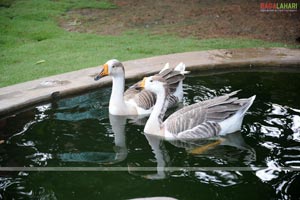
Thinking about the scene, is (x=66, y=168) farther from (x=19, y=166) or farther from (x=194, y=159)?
(x=194, y=159)

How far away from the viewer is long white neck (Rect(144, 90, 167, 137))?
574 cm

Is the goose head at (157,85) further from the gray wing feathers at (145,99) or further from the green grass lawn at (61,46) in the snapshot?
the green grass lawn at (61,46)

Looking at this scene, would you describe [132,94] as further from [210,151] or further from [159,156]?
[210,151]

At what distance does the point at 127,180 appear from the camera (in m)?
4.65

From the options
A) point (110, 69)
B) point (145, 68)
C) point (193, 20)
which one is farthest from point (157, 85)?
point (193, 20)

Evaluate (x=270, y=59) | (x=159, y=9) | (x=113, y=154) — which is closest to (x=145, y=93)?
(x=113, y=154)

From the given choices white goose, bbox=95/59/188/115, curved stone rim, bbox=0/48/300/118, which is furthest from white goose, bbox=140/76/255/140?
curved stone rim, bbox=0/48/300/118

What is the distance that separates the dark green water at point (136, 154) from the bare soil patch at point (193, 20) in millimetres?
3647

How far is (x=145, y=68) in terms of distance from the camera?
308 inches

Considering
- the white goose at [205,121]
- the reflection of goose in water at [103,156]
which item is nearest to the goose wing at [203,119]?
the white goose at [205,121]

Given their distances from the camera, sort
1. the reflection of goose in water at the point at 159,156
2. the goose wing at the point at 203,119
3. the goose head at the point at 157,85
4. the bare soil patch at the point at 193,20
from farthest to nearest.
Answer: the bare soil patch at the point at 193,20 → the goose head at the point at 157,85 → the goose wing at the point at 203,119 → the reflection of goose in water at the point at 159,156

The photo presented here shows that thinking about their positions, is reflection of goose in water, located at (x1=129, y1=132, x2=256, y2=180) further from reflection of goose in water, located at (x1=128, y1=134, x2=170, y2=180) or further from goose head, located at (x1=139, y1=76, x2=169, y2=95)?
goose head, located at (x1=139, y1=76, x2=169, y2=95)

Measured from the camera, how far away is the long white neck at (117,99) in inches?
252

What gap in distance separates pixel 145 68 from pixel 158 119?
7.07 ft
